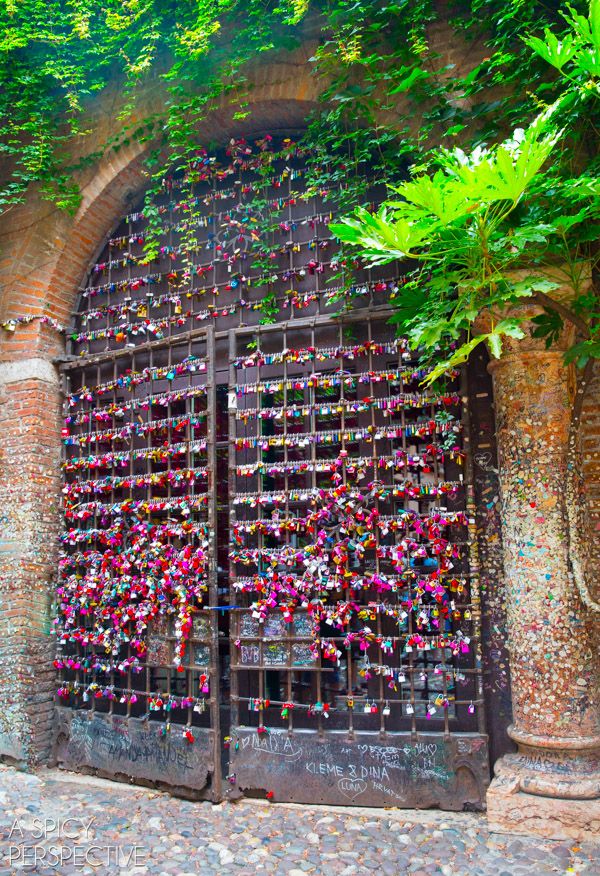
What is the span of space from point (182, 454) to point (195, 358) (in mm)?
766

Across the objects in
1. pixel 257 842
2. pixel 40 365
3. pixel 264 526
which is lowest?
pixel 257 842

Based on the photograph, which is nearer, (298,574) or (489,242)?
(489,242)

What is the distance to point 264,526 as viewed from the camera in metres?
4.58

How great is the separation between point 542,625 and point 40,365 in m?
4.31

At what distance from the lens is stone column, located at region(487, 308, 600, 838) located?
3703mm

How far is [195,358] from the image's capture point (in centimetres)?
511

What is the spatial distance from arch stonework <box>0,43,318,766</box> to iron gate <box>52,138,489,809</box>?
172mm

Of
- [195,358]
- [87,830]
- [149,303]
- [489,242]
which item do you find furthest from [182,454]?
[489,242]

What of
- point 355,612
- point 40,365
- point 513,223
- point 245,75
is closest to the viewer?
point 513,223

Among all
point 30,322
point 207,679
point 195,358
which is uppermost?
point 30,322

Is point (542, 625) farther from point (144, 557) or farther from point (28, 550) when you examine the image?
point (28, 550)

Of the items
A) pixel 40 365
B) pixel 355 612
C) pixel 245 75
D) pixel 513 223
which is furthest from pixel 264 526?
pixel 245 75

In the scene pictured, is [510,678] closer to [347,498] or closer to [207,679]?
[347,498]

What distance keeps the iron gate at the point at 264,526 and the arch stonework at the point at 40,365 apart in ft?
0.57
